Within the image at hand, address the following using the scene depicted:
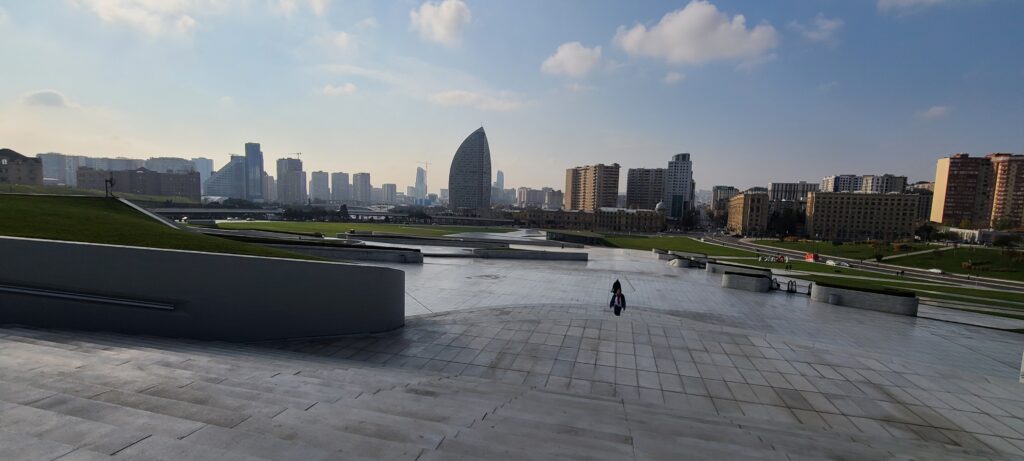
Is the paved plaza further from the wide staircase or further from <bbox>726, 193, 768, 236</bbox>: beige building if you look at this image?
<bbox>726, 193, 768, 236</bbox>: beige building

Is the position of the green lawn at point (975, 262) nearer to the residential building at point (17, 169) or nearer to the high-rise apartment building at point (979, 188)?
the high-rise apartment building at point (979, 188)

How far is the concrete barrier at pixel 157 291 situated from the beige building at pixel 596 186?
14772 cm

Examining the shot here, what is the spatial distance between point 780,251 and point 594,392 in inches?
2275

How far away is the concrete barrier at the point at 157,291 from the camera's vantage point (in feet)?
24.8

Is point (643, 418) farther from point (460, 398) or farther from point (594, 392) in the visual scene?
point (460, 398)

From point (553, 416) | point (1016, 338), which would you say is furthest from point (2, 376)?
point (1016, 338)

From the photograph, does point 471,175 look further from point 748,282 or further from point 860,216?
point 748,282

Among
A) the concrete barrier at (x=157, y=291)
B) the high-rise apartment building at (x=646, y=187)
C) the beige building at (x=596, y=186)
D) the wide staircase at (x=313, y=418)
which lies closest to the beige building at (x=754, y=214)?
the beige building at (x=596, y=186)

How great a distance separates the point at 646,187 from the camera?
172875 millimetres

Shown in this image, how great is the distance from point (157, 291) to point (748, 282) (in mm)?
23227

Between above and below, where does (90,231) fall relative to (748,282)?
above

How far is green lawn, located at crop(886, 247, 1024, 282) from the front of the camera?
34.5 metres

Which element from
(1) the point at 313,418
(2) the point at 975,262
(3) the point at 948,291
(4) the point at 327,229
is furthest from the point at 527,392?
(2) the point at 975,262

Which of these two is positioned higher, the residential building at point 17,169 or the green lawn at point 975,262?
the residential building at point 17,169
